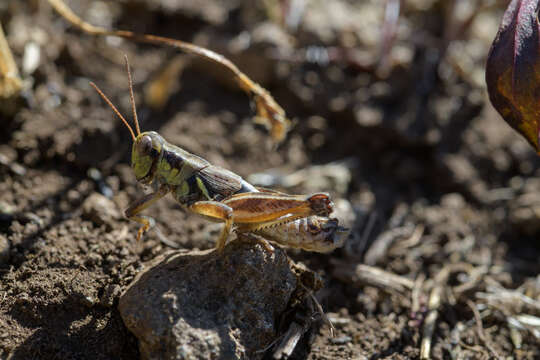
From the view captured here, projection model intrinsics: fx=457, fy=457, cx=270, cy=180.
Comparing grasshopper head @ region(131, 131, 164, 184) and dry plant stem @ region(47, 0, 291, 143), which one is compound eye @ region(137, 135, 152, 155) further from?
dry plant stem @ region(47, 0, 291, 143)

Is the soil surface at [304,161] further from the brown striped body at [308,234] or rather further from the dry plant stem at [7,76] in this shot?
the brown striped body at [308,234]

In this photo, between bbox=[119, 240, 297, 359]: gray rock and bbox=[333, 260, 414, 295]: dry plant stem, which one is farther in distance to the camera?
bbox=[333, 260, 414, 295]: dry plant stem

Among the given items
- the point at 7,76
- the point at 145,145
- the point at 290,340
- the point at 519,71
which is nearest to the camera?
the point at 519,71

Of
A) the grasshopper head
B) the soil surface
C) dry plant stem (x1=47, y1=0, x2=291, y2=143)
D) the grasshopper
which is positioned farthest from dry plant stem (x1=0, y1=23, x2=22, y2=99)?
the grasshopper head

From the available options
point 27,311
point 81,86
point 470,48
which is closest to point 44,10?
point 81,86

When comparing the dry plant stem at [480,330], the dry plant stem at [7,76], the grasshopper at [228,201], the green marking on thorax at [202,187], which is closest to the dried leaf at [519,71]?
the grasshopper at [228,201]

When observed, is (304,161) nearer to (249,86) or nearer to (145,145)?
(249,86)

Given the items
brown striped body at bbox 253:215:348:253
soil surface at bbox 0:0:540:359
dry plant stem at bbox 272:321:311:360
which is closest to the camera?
dry plant stem at bbox 272:321:311:360

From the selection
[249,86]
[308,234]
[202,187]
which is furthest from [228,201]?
[249,86]
